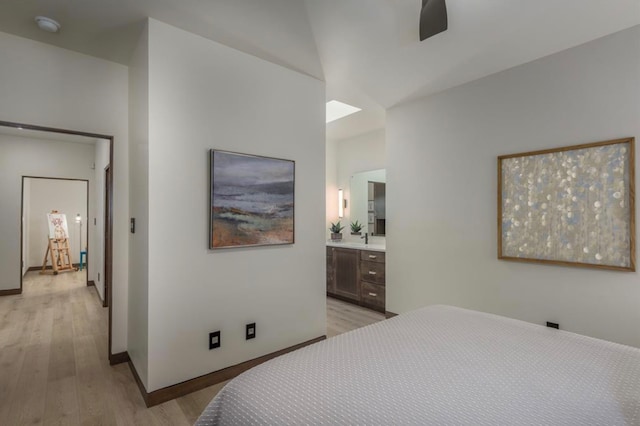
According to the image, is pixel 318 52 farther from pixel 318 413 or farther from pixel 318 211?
pixel 318 413

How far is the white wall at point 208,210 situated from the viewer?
2.14 m

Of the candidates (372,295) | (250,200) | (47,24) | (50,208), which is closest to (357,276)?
(372,295)

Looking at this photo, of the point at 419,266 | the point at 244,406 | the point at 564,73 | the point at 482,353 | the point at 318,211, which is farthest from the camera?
the point at 419,266

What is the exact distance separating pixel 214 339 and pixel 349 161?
368cm

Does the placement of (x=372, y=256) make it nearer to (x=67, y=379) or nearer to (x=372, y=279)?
(x=372, y=279)

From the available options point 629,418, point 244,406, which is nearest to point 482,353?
point 629,418

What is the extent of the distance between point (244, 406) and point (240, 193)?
1.71 meters

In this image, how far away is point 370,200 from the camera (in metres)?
4.90

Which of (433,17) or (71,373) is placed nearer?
(433,17)

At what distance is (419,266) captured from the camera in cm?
342

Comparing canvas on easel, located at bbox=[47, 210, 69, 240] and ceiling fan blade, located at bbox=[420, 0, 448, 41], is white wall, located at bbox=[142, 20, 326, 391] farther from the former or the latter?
canvas on easel, located at bbox=[47, 210, 69, 240]

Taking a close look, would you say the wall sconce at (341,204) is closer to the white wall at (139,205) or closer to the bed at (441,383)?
the white wall at (139,205)

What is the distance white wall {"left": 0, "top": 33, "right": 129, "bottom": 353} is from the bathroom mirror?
326 centimetres

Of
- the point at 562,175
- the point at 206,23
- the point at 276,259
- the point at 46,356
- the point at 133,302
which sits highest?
the point at 206,23
